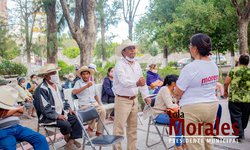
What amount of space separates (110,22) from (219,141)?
70.8 feet

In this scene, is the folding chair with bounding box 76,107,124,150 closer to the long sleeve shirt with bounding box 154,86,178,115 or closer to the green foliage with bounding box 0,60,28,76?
the long sleeve shirt with bounding box 154,86,178,115

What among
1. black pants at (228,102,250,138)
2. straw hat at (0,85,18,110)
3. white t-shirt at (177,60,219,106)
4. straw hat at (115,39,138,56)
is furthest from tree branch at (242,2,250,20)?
straw hat at (0,85,18,110)

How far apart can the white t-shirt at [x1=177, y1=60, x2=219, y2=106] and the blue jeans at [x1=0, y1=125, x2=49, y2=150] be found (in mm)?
1720

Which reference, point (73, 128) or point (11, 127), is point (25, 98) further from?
point (11, 127)

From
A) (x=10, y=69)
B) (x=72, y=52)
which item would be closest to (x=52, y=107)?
(x=10, y=69)

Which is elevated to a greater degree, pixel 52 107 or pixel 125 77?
pixel 125 77

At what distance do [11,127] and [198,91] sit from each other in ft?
6.77

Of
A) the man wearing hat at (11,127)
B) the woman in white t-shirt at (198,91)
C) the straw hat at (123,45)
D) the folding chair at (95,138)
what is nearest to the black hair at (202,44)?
the woman in white t-shirt at (198,91)

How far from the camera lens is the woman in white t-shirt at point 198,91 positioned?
2.76 meters

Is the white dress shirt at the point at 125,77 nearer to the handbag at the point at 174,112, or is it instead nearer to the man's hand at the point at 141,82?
the man's hand at the point at 141,82

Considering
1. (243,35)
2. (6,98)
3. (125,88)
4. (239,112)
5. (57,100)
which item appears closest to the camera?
(6,98)

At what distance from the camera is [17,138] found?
3.12 meters

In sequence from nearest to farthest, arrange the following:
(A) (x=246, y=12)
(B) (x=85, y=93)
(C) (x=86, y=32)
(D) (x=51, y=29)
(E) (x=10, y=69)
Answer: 1. (B) (x=85, y=93)
2. (C) (x=86, y=32)
3. (A) (x=246, y=12)
4. (D) (x=51, y=29)
5. (E) (x=10, y=69)

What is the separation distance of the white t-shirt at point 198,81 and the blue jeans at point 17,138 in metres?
1.72
